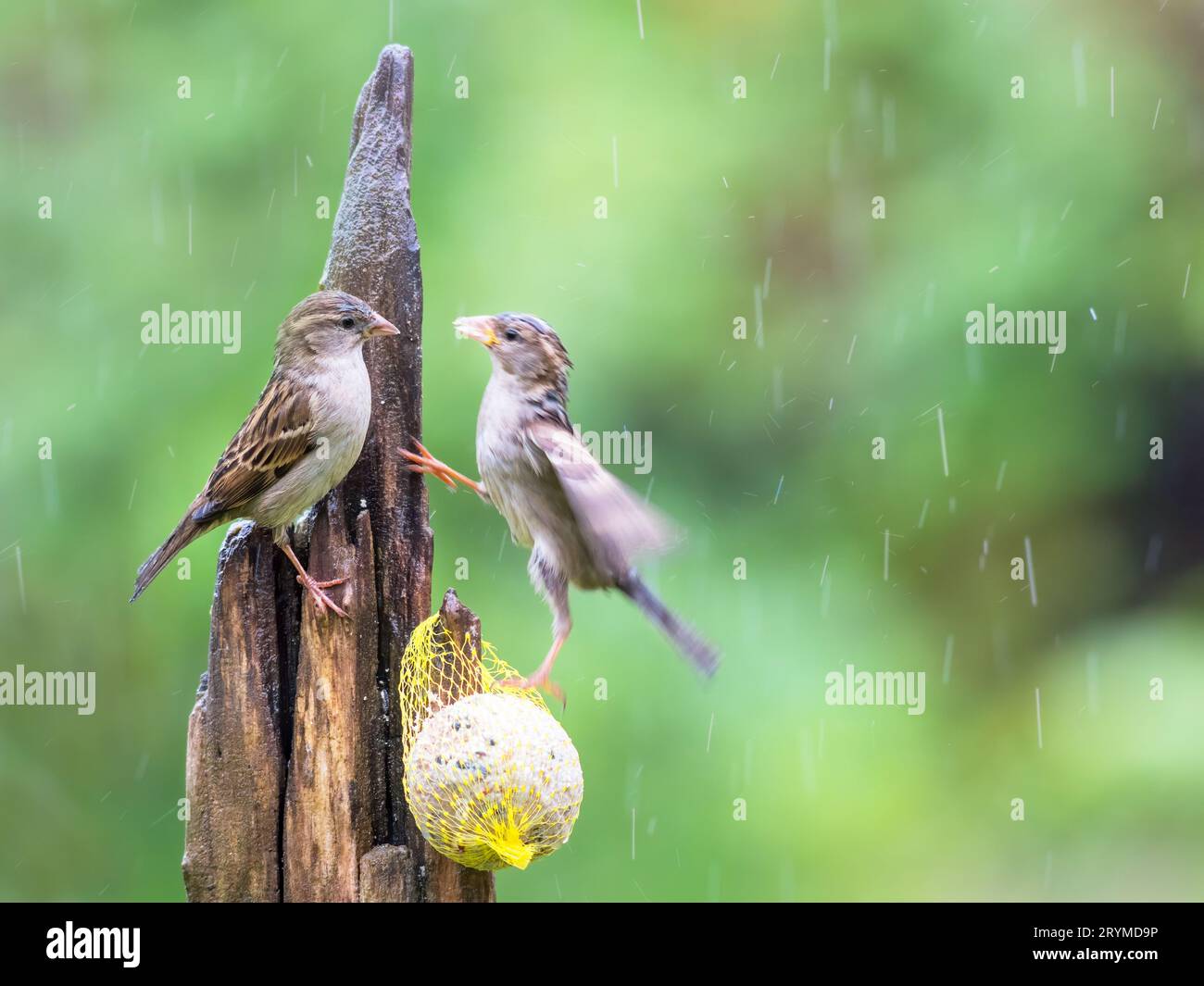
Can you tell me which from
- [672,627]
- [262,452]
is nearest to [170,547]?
[262,452]

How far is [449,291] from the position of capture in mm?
5703

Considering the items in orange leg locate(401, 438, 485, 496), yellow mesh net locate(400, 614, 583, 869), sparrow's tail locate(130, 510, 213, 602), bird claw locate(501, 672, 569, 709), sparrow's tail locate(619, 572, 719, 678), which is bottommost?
yellow mesh net locate(400, 614, 583, 869)

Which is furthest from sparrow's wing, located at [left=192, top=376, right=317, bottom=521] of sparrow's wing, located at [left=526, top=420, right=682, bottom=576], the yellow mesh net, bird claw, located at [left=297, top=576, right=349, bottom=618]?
the yellow mesh net

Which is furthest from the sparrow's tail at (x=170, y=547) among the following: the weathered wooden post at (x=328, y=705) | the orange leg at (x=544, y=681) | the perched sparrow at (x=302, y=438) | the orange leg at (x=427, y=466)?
the orange leg at (x=544, y=681)

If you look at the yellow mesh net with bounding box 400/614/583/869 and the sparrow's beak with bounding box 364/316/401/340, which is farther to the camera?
the sparrow's beak with bounding box 364/316/401/340

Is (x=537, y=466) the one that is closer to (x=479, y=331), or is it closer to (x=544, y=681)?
(x=479, y=331)

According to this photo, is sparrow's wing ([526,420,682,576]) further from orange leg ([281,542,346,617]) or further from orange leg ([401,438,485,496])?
orange leg ([281,542,346,617])

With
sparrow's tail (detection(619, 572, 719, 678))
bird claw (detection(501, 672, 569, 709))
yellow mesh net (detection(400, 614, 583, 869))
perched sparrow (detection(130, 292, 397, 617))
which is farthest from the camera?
sparrow's tail (detection(619, 572, 719, 678))

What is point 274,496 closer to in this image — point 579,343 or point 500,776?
point 500,776

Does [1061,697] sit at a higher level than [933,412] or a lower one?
lower

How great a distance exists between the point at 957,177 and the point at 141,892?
4922mm

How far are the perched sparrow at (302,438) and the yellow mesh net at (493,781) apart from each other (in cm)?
52

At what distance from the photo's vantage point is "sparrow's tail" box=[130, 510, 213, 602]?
11.8ft

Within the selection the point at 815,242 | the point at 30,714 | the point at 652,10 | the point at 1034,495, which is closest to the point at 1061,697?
the point at 1034,495
